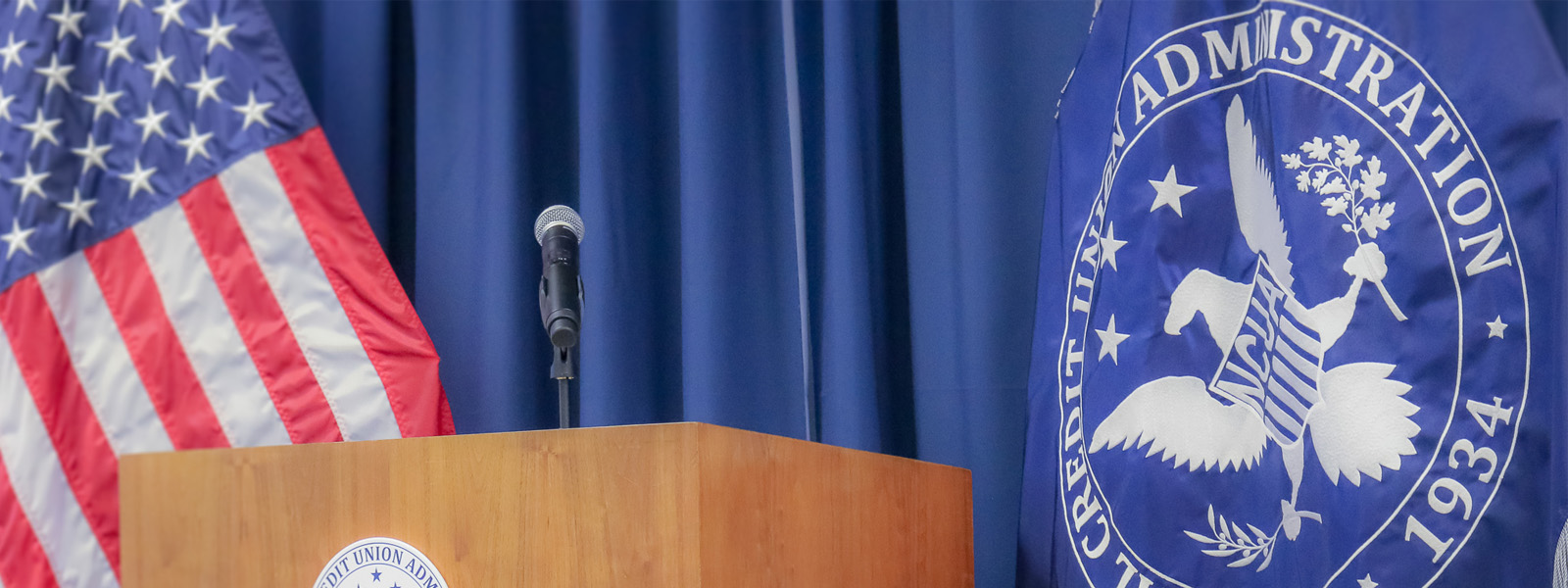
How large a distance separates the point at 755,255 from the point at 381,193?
0.78m

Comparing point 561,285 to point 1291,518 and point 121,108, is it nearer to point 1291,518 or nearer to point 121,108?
point 1291,518

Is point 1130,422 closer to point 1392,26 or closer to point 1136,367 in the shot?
point 1136,367

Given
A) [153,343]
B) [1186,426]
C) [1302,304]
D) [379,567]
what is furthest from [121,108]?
[1302,304]

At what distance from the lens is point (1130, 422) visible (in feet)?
5.20

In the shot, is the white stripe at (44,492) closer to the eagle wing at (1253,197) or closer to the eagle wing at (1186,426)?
the eagle wing at (1186,426)

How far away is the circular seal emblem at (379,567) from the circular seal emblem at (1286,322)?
97 centimetres

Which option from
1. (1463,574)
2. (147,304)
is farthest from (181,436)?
(1463,574)

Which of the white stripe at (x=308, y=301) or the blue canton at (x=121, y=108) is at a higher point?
the blue canton at (x=121, y=108)

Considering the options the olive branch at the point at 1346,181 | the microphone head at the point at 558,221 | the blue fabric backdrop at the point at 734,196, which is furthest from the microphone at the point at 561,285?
the olive branch at the point at 1346,181

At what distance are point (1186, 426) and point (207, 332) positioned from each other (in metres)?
1.60

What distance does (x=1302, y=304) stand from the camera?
1516 millimetres

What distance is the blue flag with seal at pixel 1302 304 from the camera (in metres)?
1.40

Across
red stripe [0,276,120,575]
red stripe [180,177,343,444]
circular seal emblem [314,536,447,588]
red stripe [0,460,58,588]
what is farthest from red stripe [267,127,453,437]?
circular seal emblem [314,536,447,588]

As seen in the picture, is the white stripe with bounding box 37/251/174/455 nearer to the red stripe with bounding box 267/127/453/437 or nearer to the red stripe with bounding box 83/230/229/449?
the red stripe with bounding box 83/230/229/449
